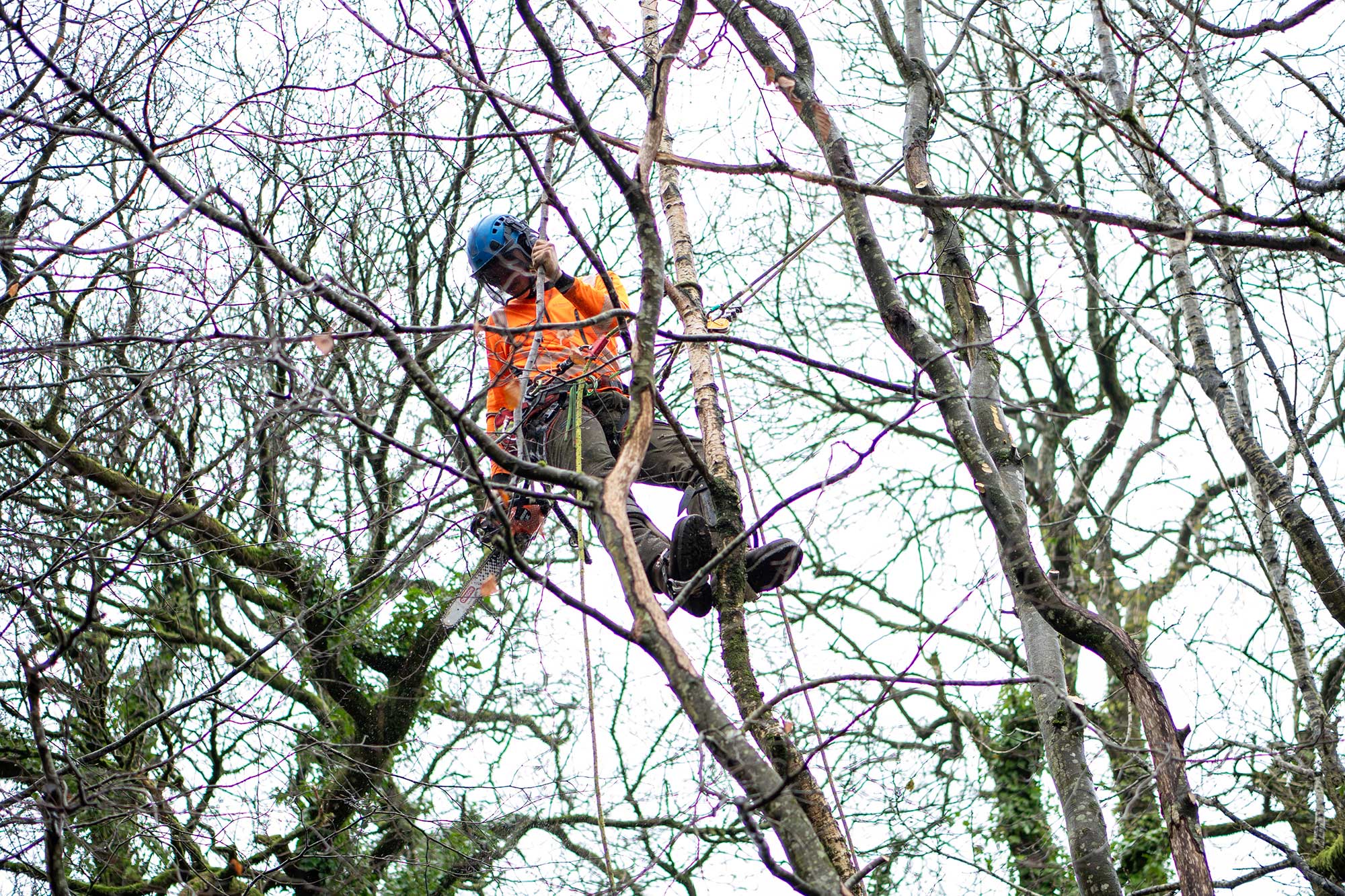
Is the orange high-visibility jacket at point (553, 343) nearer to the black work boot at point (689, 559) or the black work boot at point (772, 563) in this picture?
the black work boot at point (689, 559)

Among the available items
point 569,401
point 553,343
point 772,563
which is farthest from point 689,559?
point 553,343

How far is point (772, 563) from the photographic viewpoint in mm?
3908

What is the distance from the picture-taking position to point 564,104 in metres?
2.62

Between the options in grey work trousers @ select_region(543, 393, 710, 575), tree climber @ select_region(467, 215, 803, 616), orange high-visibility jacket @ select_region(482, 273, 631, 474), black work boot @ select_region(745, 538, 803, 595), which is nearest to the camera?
black work boot @ select_region(745, 538, 803, 595)

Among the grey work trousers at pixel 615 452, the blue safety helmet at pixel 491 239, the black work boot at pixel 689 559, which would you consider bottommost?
the black work boot at pixel 689 559

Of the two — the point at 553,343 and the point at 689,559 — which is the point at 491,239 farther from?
the point at 689,559

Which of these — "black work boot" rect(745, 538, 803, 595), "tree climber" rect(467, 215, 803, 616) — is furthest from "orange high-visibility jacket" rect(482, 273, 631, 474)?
"black work boot" rect(745, 538, 803, 595)

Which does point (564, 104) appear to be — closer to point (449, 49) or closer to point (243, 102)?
point (449, 49)

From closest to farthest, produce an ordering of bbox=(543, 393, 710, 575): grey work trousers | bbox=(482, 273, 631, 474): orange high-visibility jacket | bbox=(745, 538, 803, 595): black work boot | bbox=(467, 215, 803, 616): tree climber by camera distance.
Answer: bbox=(745, 538, 803, 595): black work boot < bbox=(467, 215, 803, 616): tree climber < bbox=(543, 393, 710, 575): grey work trousers < bbox=(482, 273, 631, 474): orange high-visibility jacket

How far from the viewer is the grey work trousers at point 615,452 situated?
4340mm

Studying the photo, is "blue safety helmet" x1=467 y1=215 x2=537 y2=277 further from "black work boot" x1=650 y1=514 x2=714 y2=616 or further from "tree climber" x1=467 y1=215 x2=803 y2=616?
"black work boot" x1=650 y1=514 x2=714 y2=616

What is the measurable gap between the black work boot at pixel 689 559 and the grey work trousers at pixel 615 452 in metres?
0.20

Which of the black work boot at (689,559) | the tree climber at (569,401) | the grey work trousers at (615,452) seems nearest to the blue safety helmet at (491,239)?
the tree climber at (569,401)

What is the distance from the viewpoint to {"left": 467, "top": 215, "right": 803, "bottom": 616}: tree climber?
4121 mm
